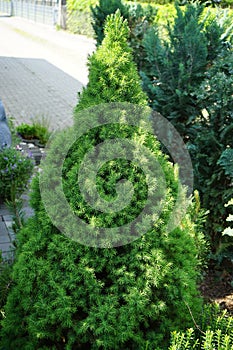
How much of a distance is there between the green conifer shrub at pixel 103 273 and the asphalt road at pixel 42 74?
17.7 ft

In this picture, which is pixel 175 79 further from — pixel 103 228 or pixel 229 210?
pixel 103 228

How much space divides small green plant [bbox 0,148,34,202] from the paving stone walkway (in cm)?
23

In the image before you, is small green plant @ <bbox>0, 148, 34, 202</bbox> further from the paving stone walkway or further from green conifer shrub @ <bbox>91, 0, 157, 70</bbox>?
green conifer shrub @ <bbox>91, 0, 157, 70</bbox>

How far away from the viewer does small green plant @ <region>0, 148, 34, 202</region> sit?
490 centimetres

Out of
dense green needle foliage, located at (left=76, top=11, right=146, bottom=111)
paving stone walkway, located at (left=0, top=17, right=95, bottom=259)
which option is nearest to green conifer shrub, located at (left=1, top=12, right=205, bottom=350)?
dense green needle foliage, located at (left=76, top=11, right=146, bottom=111)

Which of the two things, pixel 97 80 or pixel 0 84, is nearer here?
pixel 97 80

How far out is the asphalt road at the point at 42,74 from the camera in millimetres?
9867

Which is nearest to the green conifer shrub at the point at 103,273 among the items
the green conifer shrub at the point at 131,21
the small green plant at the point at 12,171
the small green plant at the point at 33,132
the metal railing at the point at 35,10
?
the small green plant at the point at 12,171

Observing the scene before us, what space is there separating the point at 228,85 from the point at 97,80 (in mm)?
2098

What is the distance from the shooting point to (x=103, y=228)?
199 cm

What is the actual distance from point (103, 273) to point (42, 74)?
13.1 metres

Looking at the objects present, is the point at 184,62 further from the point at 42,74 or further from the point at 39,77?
the point at 42,74

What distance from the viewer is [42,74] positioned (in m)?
14.3

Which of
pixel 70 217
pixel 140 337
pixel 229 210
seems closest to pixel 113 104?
pixel 70 217
